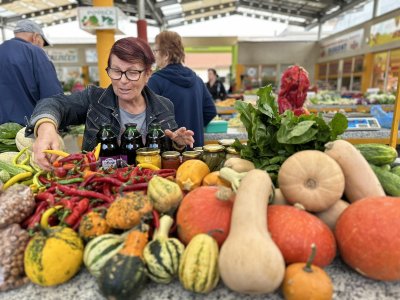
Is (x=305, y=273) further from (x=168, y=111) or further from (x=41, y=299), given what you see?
(x=168, y=111)

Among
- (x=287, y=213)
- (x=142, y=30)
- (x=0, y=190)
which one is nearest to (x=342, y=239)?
(x=287, y=213)

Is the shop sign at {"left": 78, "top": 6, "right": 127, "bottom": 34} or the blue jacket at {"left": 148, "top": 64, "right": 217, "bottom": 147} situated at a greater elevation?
the shop sign at {"left": 78, "top": 6, "right": 127, "bottom": 34}

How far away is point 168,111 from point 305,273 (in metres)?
1.93

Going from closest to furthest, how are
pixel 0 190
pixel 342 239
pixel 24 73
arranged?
1. pixel 342 239
2. pixel 0 190
3. pixel 24 73

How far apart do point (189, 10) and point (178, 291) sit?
57.7 feet

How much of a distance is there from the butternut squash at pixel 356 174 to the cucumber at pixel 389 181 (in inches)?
5.4

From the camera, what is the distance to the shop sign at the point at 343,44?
42.8ft

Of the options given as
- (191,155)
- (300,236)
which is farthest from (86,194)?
(300,236)

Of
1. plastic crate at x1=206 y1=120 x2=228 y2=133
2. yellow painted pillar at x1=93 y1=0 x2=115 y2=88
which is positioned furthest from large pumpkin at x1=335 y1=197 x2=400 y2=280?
yellow painted pillar at x1=93 y1=0 x2=115 y2=88

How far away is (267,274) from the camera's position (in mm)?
895

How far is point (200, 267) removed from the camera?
946 mm

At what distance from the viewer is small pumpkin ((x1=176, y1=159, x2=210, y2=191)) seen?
136cm

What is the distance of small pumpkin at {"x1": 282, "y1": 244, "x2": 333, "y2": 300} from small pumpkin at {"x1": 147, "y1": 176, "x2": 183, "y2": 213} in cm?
49

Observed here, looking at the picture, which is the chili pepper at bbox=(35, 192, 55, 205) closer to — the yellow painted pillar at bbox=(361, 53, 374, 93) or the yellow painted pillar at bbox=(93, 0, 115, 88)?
the yellow painted pillar at bbox=(93, 0, 115, 88)
